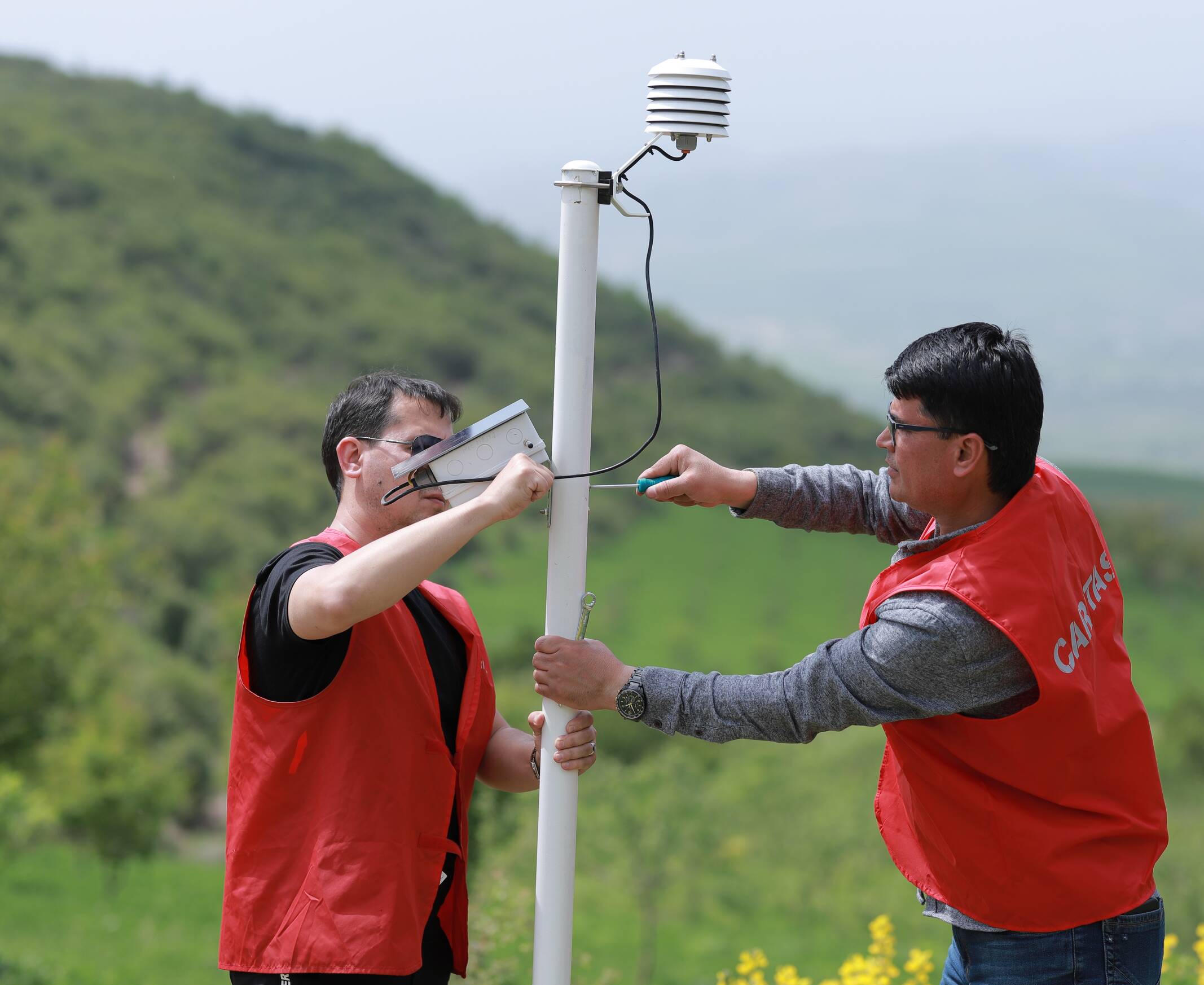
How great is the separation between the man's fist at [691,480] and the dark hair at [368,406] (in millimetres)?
492

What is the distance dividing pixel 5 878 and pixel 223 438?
41373 millimetres

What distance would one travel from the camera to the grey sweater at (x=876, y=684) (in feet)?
7.66

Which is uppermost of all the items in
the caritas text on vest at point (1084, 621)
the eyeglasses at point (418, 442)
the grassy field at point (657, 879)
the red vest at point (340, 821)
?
the eyeglasses at point (418, 442)

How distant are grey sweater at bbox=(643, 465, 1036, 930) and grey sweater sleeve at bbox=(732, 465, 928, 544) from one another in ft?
1.76

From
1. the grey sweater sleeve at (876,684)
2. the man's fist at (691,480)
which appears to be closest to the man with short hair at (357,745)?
the grey sweater sleeve at (876,684)

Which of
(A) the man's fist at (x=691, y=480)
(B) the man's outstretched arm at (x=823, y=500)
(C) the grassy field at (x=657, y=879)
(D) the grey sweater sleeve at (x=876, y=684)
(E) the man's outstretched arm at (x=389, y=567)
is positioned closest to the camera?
(E) the man's outstretched arm at (x=389, y=567)

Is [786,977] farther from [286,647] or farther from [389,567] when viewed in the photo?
[389,567]

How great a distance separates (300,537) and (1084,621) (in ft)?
225

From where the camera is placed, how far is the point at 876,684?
2357 mm

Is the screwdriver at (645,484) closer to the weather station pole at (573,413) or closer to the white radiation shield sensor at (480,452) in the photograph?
the weather station pole at (573,413)

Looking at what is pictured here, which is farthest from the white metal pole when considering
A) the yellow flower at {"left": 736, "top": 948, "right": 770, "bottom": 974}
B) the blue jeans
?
the yellow flower at {"left": 736, "top": 948, "right": 770, "bottom": 974}

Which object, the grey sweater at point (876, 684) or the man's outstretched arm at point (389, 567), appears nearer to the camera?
the man's outstretched arm at point (389, 567)

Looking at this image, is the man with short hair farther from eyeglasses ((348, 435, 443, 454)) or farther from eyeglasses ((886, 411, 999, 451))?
eyeglasses ((886, 411, 999, 451))

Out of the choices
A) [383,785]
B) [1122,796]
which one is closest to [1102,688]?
[1122,796]
